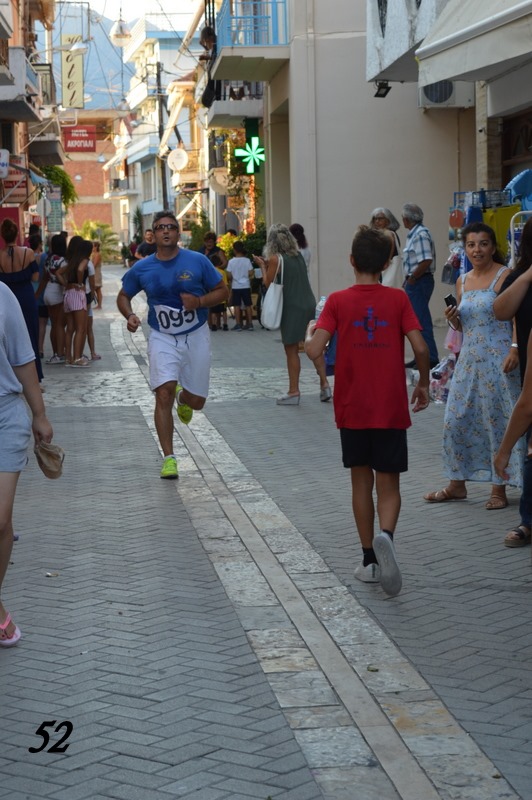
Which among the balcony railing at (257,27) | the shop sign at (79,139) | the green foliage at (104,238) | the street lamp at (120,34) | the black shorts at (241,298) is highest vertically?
the street lamp at (120,34)

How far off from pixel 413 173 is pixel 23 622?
18.1 metres

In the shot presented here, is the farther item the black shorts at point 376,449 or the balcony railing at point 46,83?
the balcony railing at point 46,83

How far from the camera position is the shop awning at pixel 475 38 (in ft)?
30.5

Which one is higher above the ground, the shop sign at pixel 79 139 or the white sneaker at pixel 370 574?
the shop sign at pixel 79 139

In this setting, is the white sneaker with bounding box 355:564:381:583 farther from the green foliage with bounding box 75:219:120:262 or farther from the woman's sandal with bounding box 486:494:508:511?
the green foliage with bounding box 75:219:120:262

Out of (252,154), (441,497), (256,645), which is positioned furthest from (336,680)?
(252,154)

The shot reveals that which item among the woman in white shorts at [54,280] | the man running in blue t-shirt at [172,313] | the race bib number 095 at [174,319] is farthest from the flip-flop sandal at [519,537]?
the woman in white shorts at [54,280]

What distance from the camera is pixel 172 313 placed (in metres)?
9.52

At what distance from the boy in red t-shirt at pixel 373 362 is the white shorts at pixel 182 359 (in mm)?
3291

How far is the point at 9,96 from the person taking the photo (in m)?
30.3

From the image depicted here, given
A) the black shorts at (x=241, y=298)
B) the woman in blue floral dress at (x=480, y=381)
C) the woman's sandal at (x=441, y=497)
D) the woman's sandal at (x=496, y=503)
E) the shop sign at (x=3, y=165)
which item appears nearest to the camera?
the woman in blue floral dress at (x=480, y=381)

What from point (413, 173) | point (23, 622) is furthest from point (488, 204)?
point (413, 173)

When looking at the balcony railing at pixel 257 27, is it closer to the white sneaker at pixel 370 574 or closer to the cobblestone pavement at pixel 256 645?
the cobblestone pavement at pixel 256 645

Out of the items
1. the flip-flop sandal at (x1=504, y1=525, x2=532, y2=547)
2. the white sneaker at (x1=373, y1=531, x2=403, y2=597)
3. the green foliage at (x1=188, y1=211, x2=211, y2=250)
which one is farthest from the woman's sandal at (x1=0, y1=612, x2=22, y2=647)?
the green foliage at (x1=188, y1=211, x2=211, y2=250)
